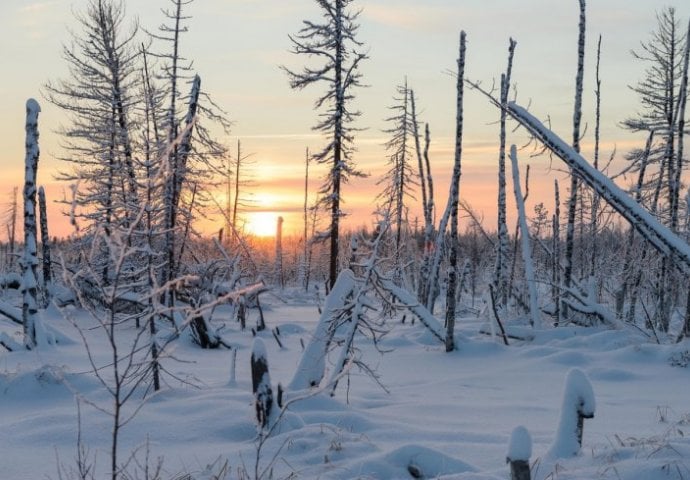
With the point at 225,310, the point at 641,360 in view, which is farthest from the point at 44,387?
the point at 225,310

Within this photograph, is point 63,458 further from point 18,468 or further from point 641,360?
point 641,360

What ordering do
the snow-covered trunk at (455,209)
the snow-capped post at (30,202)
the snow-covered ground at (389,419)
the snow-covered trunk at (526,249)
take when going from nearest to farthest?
the snow-covered ground at (389,419) < the snow-capped post at (30,202) < the snow-covered trunk at (455,209) < the snow-covered trunk at (526,249)

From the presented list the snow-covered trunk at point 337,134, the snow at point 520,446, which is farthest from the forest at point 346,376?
the snow-covered trunk at point 337,134

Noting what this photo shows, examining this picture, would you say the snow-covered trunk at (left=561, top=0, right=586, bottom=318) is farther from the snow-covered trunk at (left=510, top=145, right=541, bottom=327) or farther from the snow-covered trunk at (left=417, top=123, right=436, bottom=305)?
the snow-covered trunk at (left=417, top=123, right=436, bottom=305)

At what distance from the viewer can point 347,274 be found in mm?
7324

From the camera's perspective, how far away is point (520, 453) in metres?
3.30

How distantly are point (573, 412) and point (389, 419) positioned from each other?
229 centimetres

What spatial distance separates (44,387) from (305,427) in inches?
148

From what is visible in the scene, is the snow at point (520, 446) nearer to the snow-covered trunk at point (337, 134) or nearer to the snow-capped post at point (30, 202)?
the snow-capped post at point (30, 202)

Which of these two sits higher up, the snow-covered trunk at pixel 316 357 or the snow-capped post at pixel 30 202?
the snow-capped post at pixel 30 202

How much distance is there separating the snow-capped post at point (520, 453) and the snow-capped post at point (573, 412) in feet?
3.46

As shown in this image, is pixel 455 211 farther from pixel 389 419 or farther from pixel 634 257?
pixel 389 419

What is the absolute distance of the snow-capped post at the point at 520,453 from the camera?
10.8 feet

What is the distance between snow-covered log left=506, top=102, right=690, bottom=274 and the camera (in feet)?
18.7
